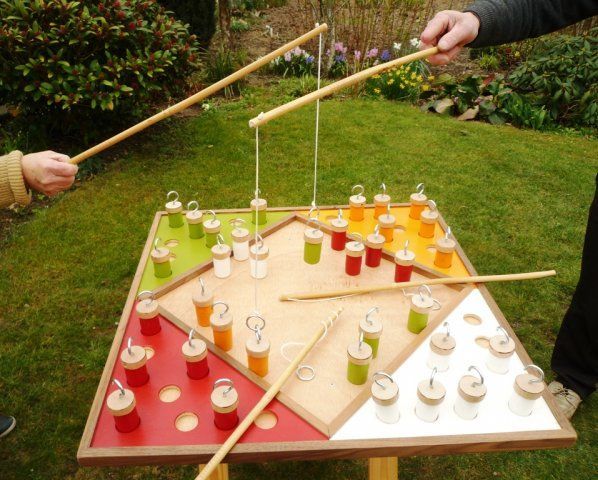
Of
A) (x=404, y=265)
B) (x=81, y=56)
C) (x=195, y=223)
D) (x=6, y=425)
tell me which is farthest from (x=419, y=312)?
(x=81, y=56)

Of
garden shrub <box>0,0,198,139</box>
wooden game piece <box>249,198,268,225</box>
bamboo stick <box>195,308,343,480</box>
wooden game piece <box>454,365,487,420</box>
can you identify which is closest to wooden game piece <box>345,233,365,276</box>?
bamboo stick <box>195,308,343,480</box>

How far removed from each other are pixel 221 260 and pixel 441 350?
868mm

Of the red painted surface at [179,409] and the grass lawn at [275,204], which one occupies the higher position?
the red painted surface at [179,409]

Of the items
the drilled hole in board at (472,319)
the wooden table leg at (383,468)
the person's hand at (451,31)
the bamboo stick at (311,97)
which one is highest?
the person's hand at (451,31)

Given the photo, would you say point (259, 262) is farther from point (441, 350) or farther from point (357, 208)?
point (441, 350)

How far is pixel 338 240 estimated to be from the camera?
2029mm

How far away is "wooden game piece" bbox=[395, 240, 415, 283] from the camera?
1.80 metres

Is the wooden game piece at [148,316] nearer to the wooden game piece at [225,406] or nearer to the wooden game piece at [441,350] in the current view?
the wooden game piece at [225,406]

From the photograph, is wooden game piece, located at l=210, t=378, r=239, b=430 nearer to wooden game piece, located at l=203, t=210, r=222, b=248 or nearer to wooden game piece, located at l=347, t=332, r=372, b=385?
wooden game piece, located at l=347, t=332, r=372, b=385

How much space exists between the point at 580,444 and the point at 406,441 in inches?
59.9

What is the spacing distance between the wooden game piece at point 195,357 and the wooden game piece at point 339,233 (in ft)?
2.62

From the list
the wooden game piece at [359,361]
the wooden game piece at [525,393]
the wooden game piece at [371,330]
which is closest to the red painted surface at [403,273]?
the wooden game piece at [371,330]

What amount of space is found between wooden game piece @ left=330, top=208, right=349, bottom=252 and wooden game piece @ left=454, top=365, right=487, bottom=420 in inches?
32.6

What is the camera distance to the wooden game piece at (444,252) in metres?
1.91
